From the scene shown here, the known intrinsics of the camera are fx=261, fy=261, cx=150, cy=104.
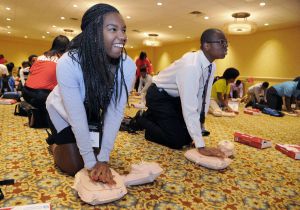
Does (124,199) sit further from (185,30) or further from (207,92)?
(185,30)

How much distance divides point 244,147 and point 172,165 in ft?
3.61

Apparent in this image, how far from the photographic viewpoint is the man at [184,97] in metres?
2.07

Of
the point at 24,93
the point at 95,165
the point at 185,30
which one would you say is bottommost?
the point at 95,165

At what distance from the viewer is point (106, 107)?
5.16 ft

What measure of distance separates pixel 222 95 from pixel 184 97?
3501 mm

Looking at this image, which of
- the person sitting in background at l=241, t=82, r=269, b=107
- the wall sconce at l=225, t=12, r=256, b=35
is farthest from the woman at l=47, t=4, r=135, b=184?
the wall sconce at l=225, t=12, r=256, b=35

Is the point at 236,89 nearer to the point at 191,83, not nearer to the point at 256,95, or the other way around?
the point at 256,95

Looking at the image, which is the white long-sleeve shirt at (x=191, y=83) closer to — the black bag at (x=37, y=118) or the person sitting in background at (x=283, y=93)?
the black bag at (x=37, y=118)

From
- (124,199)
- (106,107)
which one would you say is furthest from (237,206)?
(106,107)

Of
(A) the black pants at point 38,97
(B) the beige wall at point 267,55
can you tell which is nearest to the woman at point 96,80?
(A) the black pants at point 38,97

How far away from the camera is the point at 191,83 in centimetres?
209

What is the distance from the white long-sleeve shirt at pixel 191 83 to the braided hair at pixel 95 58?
732 millimetres

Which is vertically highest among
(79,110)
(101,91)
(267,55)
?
(267,55)

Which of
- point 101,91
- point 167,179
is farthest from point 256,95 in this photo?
point 101,91
